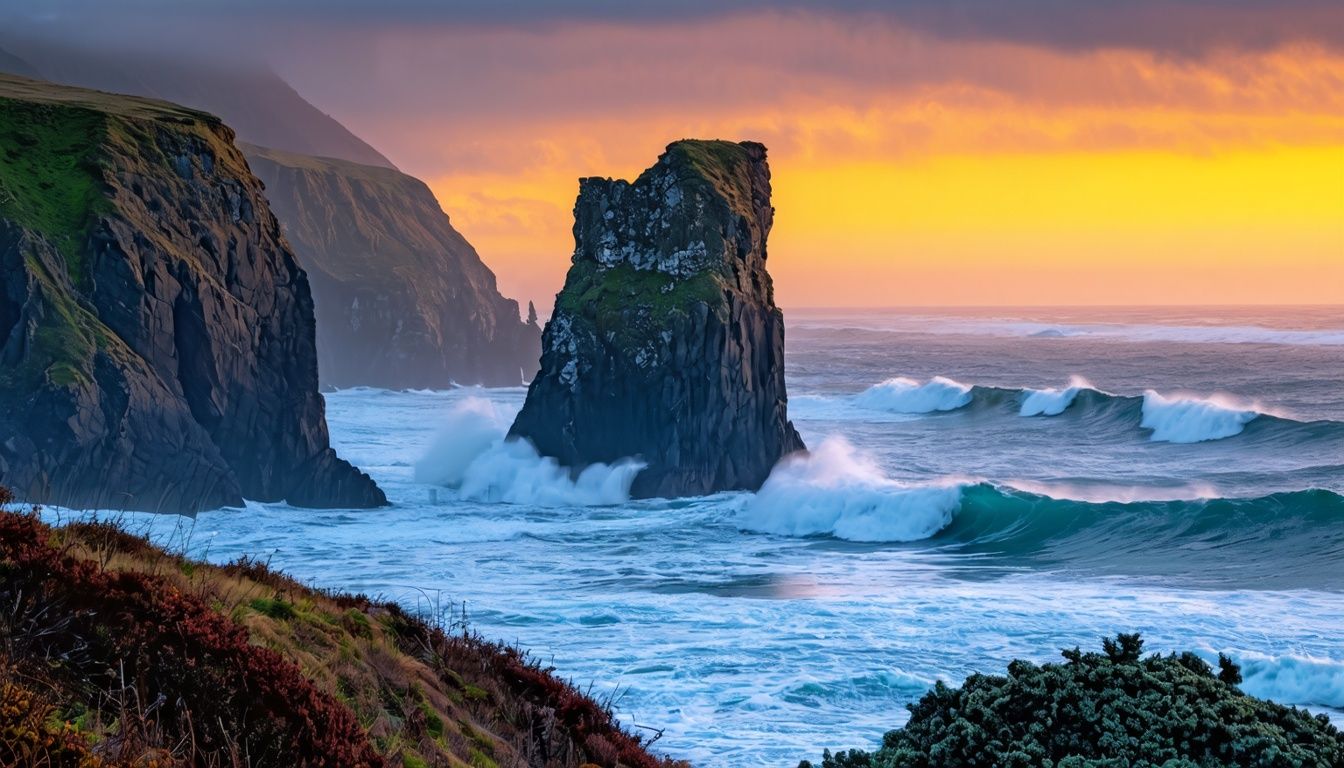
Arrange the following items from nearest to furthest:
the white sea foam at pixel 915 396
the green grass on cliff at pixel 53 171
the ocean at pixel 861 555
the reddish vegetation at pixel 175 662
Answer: the reddish vegetation at pixel 175 662 → the ocean at pixel 861 555 → the green grass on cliff at pixel 53 171 → the white sea foam at pixel 915 396

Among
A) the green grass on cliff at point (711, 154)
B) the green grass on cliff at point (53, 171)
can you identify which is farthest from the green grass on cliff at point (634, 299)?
the green grass on cliff at point (53, 171)

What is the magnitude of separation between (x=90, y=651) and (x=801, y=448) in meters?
57.7

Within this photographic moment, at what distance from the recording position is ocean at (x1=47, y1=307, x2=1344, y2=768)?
24.1 meters

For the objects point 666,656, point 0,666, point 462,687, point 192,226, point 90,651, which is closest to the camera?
point 0,666

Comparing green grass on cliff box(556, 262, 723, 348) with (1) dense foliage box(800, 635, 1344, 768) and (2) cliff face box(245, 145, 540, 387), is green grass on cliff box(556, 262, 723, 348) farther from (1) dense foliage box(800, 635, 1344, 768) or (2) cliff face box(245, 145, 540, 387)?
(2) cliff face box(245, 145, 540, 387)

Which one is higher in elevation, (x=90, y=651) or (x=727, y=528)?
(x=90, y=651)

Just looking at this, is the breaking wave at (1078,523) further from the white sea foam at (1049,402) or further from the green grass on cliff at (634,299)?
the white sea foam at (1049,402)

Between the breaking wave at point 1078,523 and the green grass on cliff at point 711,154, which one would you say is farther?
the green grass on cliff at point 711,154

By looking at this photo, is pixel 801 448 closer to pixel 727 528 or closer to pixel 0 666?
pixel 727 528

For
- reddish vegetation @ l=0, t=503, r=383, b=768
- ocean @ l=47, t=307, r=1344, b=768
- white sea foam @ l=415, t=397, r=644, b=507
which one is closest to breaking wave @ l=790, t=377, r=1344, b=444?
ocean @ l=47, t=307, r=1344, b=768

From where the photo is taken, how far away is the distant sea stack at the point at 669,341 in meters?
61.2

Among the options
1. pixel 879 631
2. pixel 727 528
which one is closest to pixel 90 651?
pixel 879 631

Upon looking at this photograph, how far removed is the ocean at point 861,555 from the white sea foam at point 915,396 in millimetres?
9606

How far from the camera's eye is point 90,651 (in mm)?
8383
